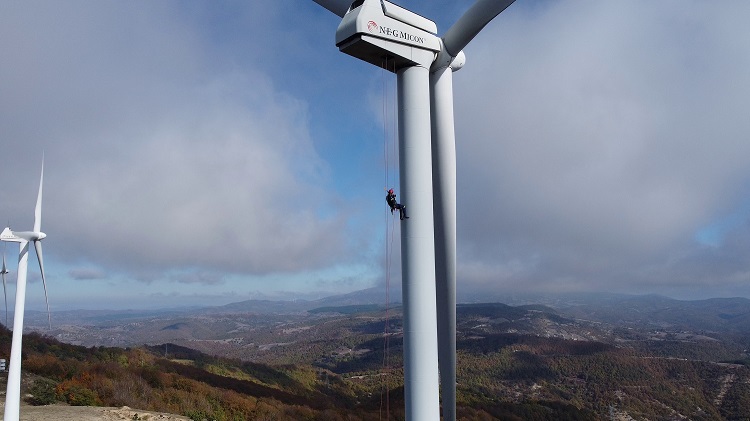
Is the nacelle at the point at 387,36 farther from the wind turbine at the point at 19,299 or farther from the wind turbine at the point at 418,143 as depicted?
the wind turbine at the point at 19,299

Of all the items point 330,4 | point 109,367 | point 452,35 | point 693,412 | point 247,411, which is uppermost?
point 330,4

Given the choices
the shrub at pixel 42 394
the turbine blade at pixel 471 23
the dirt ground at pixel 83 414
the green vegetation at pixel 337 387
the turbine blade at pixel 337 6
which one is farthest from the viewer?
the green vegetation at pixel 337 387

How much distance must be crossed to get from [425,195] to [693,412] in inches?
6955

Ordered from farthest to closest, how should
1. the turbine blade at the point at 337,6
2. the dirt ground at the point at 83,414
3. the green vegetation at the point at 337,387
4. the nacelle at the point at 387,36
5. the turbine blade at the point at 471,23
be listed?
the green vegetation at the point at 337,387, the dirt ground at the point at 83,414, the turbine blade at the point at 337,6, the turbine blade at the point at 471,23, the nacelle at the point at 387,36

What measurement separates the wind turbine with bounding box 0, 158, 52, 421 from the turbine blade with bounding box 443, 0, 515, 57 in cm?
2578

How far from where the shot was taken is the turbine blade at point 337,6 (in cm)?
2597

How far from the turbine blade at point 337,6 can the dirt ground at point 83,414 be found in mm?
32192

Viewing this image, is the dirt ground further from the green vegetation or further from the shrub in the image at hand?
the green vegetation

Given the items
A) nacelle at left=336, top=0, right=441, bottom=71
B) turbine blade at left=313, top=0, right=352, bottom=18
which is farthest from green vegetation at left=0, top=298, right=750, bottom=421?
turbine blade at left=313, top=0, right=352, bottom=18

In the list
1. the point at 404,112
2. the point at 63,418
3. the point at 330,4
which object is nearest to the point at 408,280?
the point at 404,112

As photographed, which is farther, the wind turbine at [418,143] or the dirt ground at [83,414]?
the dirt ground at [83,414]

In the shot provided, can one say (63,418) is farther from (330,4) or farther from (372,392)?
(372,392)

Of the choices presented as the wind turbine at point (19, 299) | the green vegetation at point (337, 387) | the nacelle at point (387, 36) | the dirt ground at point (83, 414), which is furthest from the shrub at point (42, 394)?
the nacelle at point (387, 36)

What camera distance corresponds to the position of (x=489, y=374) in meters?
177
